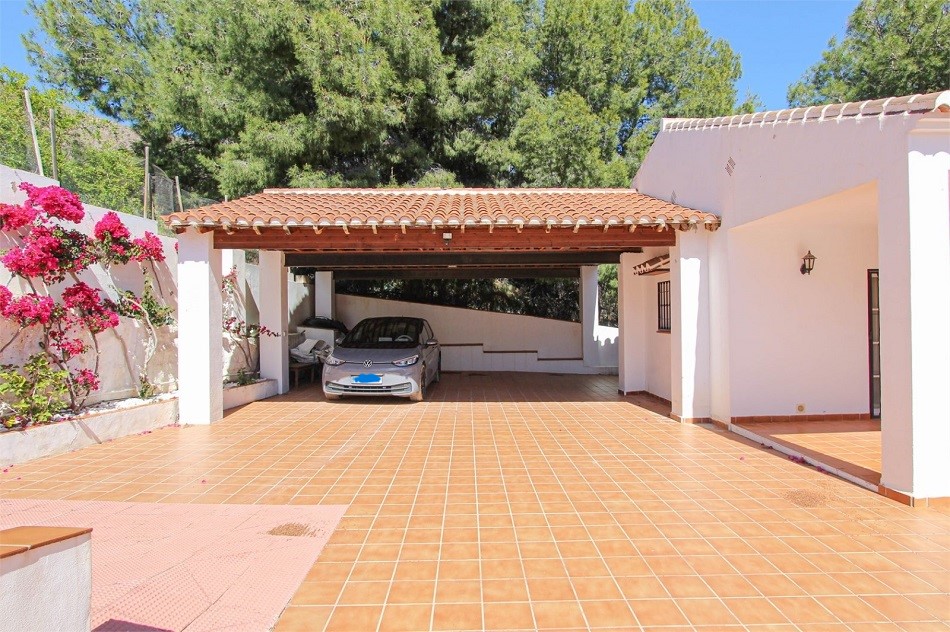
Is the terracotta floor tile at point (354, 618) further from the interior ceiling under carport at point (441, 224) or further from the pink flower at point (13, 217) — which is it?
the pink flower at point (13, 217)

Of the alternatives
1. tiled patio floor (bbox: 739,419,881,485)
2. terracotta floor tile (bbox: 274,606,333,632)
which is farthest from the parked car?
terracotta floor tile (bbox: 274,606,333,632)

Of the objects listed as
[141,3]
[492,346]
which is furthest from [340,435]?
[141,3]

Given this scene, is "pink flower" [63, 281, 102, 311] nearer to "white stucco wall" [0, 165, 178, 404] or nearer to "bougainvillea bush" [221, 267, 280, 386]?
"white stucco wall" [0, 165, 178, 404]

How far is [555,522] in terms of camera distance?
409cm

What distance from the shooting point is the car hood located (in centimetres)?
944

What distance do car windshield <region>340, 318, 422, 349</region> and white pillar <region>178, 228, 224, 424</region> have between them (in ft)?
9.34

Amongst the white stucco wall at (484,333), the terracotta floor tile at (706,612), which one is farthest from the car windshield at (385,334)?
the terracotta floor tile at (706,612)

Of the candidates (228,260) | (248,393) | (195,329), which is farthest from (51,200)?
(248,393)

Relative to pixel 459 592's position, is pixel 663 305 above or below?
above

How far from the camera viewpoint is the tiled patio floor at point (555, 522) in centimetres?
289

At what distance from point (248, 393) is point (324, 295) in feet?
15.7

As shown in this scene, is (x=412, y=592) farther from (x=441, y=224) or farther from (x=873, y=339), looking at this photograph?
(x=873, y=339)

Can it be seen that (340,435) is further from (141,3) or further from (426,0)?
(141,3)

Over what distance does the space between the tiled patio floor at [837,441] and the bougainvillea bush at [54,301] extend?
333 inches
